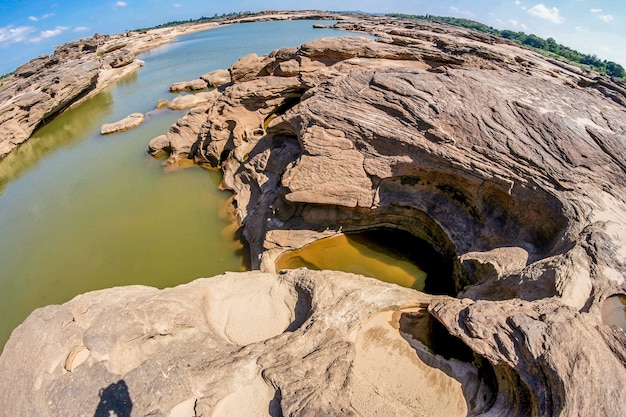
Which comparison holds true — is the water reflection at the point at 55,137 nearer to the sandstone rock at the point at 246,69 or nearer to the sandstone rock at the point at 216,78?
the sandstone rock at the point at 216,78

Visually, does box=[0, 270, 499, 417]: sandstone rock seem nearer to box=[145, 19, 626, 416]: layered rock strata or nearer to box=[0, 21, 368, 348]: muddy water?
box=[145, 19, 626, 416]: layered rock strata

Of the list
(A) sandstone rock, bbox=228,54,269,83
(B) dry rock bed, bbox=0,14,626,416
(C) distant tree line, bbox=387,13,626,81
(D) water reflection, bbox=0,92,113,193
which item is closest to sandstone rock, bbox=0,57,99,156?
(D) water reflection, bbox=0,92,113,193

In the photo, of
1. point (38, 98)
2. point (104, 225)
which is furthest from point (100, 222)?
point (38, 98)

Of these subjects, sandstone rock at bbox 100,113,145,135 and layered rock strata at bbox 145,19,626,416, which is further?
sandstone rock at bbox 100,113,145,135

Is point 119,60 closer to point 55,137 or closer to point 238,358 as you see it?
point 55,137

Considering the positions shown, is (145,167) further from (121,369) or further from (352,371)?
(352,371)

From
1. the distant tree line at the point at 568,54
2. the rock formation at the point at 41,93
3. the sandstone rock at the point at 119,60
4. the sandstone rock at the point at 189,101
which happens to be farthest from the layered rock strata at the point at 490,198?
the distant tree line at the point at 568,54
